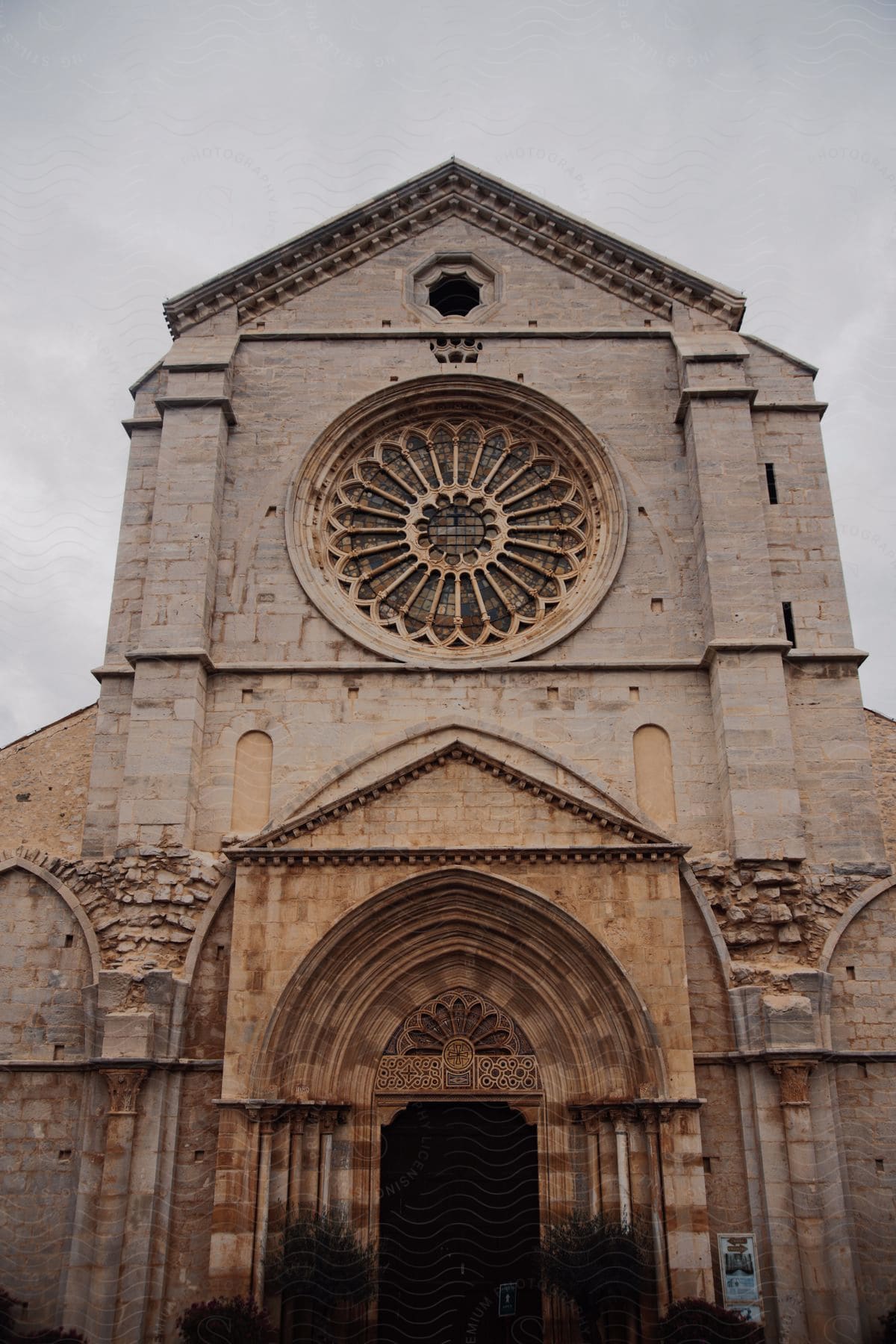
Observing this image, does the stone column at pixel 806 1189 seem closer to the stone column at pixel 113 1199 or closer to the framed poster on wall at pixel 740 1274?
the framed poster on wall at pixel 740 1274

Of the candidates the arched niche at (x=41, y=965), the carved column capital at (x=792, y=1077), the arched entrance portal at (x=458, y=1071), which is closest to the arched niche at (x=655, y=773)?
the arched entrance portal at (x=458, y=1071)

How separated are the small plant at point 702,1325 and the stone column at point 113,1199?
5399 mm

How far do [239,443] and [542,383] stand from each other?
4323mm

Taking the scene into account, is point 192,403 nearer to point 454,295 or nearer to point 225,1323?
point 454,295

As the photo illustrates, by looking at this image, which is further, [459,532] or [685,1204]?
[459,532]

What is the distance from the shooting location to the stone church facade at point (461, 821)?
11852 millimetres

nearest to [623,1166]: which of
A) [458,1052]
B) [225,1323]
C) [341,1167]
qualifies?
[458,1052]

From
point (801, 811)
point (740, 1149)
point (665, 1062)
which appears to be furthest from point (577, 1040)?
point (801, 811)

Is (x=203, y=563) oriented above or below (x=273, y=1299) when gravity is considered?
above

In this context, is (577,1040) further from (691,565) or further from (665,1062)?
(691,565)

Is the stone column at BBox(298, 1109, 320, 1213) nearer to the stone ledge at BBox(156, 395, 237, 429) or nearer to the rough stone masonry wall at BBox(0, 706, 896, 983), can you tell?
the rough stone masonry wall at BBox(0, 706, 896, 983)

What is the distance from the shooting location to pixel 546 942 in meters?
12.6

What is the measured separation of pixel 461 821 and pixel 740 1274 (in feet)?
17.6

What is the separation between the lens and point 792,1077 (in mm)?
11938
